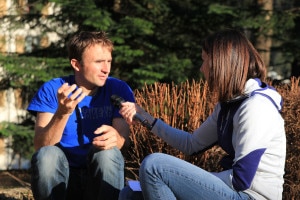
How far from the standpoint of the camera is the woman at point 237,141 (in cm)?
262

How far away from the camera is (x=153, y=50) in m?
10.2

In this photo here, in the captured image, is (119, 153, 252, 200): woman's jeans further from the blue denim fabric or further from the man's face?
the man's face

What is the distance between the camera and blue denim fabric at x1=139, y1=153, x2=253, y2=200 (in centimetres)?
269

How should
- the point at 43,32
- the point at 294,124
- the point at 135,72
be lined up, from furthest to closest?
1. the point at 43,32
2. the point at 135,72
3. the point at 294,124

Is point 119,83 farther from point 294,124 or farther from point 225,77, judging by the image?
point 294,124

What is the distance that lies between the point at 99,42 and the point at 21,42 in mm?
7804

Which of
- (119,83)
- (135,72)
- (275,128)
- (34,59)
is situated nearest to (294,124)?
(119,83)

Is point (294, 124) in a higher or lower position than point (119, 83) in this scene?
lower

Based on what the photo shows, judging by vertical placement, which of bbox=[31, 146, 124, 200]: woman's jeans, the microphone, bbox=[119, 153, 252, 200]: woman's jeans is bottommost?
bbox=[31, 146, 124, 200]: woman's jeans

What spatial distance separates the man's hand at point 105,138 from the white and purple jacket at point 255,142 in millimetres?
646

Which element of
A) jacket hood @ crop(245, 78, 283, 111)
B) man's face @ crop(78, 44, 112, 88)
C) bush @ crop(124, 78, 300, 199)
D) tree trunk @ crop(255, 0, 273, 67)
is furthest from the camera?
A: tree trunk @ crop(255, 0, 273, 67)

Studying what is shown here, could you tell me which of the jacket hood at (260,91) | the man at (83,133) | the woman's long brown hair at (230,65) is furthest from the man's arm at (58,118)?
the jacket hood at (260,91)

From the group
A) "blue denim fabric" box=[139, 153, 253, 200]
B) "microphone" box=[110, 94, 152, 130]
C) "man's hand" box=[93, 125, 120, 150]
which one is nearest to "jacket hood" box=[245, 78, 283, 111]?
"blue denim fabric" box=[139, 153, 253, 200]

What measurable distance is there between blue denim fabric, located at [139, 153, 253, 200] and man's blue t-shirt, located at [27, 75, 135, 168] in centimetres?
76
